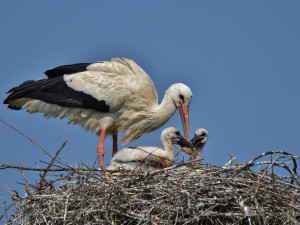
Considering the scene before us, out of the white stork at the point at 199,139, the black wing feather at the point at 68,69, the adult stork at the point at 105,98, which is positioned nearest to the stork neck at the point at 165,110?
the adult stork at the point at 105,98

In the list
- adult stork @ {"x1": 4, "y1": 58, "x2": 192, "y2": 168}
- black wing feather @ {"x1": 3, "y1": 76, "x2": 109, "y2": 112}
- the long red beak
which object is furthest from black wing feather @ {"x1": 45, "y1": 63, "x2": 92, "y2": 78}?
the long red beak

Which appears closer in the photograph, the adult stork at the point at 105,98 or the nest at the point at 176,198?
the nest at the point at 176,198

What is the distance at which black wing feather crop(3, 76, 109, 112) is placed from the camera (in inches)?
324

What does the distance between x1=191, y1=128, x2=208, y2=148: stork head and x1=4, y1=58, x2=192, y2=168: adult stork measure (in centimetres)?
55

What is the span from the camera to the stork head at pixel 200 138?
7.45m

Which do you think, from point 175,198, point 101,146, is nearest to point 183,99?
point 101,146

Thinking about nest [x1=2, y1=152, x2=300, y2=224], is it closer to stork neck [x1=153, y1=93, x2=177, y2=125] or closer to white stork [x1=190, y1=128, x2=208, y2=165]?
white stork [x1=190, y1=128, x2=208, y2=165]

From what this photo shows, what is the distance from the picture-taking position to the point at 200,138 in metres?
7.45

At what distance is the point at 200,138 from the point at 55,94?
2047 mm

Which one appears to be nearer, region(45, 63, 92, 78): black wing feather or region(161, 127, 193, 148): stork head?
region(161, 127, 193, 148): stork head

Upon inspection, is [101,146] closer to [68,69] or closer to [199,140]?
[68,69]

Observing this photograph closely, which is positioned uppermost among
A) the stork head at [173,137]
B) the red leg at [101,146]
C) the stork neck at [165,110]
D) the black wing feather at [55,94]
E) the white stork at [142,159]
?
the black wing feather at [55,94]

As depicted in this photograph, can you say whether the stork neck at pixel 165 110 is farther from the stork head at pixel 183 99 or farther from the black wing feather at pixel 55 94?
the black wing feather at pixel 55 94

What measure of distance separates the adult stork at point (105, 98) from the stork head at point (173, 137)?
67cm
